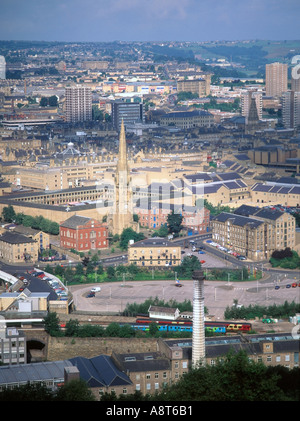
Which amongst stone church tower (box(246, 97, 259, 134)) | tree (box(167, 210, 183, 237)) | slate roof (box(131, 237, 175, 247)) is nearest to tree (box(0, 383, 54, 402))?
slate roof (box(131, 237, 175, 247))

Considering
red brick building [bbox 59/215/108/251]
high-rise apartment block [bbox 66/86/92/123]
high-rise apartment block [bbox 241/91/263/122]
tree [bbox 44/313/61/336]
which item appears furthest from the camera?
high-rise apartment block [bbox 66/86/92/123]

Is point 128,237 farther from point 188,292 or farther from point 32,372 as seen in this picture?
point 32,372

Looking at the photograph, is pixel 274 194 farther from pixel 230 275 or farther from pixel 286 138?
pixel 286 138

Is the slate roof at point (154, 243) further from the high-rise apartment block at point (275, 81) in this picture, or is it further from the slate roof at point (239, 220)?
the high-rise apartment block at point (275, 81)

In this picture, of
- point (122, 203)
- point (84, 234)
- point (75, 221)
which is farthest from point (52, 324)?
point (122, 203)

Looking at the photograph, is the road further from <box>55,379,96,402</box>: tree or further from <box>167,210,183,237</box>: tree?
<box>55,379,96,402</box>: tree

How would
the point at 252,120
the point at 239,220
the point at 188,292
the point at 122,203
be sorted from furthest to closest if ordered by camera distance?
the point at 252,120
the point at 122,203
the point at 239,220
the point at 188,292

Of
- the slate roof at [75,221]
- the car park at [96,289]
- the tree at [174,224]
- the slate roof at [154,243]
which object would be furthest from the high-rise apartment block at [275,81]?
the car park at [96,289]
